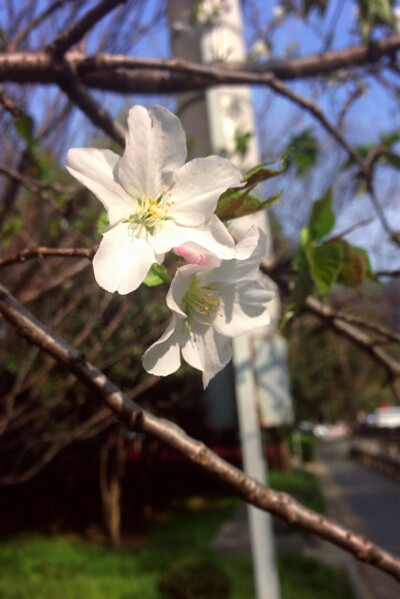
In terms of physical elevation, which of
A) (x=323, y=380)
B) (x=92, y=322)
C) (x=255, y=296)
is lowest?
(x=255, y=296)

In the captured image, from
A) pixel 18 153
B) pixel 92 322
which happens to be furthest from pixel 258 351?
pixel 18 153

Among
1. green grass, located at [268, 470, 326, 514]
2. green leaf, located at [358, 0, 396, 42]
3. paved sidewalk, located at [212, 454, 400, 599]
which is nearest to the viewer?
green leaf, located at [358, 0, 396, 42]

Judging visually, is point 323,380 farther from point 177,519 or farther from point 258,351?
A: point 258,351

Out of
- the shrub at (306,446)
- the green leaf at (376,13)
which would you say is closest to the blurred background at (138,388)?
the green leaf at (376,13)

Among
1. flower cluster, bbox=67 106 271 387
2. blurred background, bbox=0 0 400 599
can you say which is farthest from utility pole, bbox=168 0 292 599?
flower cluster, bbox=67 106 271 387

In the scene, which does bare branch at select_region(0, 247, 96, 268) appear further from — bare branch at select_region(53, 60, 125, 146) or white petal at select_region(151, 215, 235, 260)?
bare branch at select_region(53, 60, 125, 146)

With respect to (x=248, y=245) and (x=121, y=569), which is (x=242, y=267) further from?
(x=121, y=569)

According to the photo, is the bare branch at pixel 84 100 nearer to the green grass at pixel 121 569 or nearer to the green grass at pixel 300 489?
the green grass at pixel 121 569
